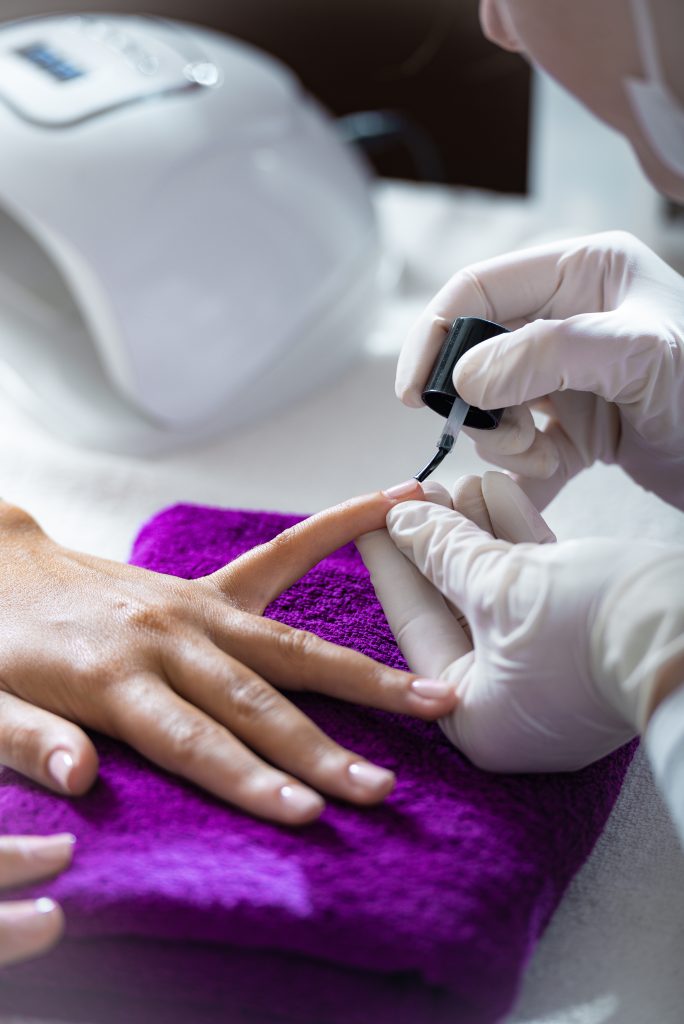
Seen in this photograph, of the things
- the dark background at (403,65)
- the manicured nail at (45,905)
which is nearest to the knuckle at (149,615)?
the manicured nail at (45,905)

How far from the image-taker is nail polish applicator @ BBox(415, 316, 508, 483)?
→ 0.81 meters

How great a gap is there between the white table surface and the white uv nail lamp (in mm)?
55

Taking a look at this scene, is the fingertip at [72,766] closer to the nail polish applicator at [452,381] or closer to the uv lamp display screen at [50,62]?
the nail polish applicator at [452,381]

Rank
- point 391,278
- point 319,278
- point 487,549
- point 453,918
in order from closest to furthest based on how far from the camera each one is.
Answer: point 453,918, point 487,549, point 319,278, point 391,278

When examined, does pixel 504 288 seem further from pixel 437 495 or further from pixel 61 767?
pixel 61 767

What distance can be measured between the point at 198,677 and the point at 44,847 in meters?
0.15

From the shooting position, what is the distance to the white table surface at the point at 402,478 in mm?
642

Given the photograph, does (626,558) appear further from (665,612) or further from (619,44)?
(619,44)

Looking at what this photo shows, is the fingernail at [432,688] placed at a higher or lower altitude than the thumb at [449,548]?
lower

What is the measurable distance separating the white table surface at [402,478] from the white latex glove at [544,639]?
0.10m

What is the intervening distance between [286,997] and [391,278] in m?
1.24

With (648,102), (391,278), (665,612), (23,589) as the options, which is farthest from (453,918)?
(391,278)

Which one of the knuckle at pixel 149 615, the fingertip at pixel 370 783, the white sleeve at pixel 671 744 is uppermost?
the white sleeve at pixel 671 744

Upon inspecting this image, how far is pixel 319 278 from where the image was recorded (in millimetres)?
1356
